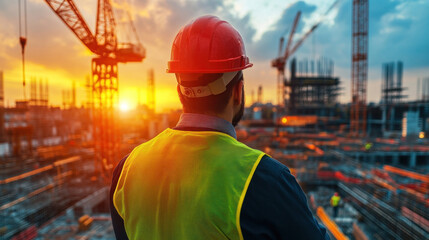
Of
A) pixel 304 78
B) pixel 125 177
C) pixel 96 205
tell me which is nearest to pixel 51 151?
pixel 96 205

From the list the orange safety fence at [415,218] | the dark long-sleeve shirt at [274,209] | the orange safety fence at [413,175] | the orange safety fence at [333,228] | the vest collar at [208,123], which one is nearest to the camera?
the dark long-sleeve shirt at [274,209]

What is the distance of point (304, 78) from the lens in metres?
38.8

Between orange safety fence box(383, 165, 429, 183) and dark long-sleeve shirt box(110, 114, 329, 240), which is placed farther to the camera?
orange safety fence box(383, 165, 429, 183)

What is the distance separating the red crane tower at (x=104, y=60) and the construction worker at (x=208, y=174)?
8686 millimetres

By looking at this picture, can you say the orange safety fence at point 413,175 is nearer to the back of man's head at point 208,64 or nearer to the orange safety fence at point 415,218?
the orange safety fence at point 415,218

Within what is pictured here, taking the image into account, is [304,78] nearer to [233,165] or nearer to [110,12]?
A: [110,12]

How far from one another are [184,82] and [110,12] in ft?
37.7

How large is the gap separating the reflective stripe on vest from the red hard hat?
0.18 m

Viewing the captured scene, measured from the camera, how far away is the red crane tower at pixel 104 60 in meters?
8.51

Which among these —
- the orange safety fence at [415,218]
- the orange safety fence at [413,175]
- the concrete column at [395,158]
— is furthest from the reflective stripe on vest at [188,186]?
the concrete column at [395,158]

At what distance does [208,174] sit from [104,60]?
354 inches

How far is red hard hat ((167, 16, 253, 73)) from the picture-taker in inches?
24.8

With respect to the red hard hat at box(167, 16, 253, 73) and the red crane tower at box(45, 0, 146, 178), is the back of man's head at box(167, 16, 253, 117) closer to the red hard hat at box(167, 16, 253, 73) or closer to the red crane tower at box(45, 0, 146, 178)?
the red hard hat at box(167, 16, 253, 73)

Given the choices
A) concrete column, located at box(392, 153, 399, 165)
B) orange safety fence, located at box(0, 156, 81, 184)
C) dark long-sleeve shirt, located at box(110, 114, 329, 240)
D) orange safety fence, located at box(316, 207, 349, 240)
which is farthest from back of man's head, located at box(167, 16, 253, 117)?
concrete column, located at box(392, 153, 399, 165)
